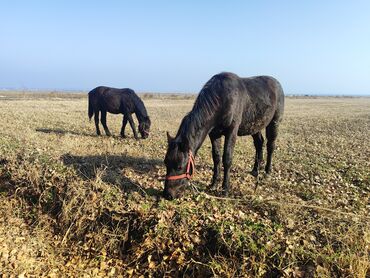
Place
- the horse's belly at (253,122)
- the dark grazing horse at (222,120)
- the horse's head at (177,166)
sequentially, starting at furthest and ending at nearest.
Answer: the horse's belly at (253,122), the dark grazing horse at (222,120), the horse's head at (177,166)

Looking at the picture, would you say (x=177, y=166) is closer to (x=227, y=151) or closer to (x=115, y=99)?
(x=227, y=151)

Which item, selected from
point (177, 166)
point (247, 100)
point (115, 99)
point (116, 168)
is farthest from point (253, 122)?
point (115, 99)

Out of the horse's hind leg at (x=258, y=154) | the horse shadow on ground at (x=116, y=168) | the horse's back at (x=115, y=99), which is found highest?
the horse's back at (x=115, y=99)

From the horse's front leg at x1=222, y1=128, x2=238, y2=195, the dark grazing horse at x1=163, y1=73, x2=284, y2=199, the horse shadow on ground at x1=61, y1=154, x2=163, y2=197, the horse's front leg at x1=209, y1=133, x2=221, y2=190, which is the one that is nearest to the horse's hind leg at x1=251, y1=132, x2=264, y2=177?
the dark grazing horse at x1=163, y1=73, x2=284, y2=199

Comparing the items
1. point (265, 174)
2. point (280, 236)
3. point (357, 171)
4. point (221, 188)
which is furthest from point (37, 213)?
point (357, 171)

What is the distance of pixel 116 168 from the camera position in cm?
918

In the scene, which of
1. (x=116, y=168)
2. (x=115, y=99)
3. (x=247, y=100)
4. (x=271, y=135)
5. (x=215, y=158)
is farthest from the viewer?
(x=115, y=99)

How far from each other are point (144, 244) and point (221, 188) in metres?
2.66

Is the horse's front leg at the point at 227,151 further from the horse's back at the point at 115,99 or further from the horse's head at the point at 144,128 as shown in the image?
the horse's back at the point at 115,99

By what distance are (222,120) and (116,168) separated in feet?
12.1

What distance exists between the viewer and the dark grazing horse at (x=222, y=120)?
254 inches

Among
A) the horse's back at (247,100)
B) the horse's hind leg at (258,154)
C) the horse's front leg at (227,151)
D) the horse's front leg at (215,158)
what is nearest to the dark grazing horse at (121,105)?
the horse's hind leg at (258,154)

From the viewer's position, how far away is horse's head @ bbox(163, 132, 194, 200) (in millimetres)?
6355

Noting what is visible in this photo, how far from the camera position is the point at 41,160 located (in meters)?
8.82
